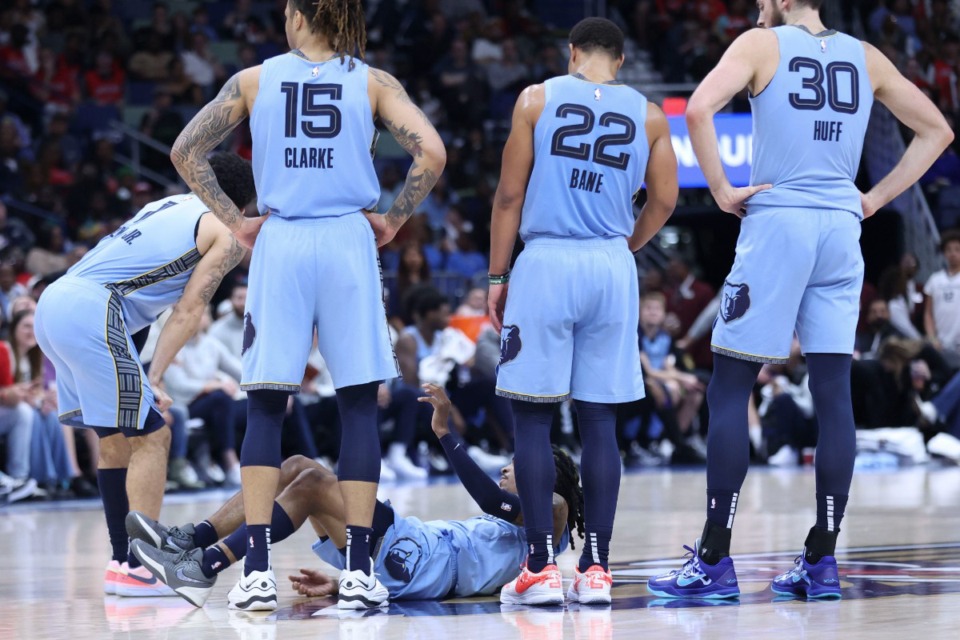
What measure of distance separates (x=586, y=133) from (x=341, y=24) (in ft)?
3.08

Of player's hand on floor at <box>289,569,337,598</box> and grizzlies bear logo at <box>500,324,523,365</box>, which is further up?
grizzlies bear logo at <box>500,324,523,365</box>

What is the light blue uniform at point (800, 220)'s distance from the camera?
5.20 meters

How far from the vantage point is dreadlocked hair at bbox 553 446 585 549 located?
5648mm

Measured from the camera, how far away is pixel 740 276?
17.3 ft

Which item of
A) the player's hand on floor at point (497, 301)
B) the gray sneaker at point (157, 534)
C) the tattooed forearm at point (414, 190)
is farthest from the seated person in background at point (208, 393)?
the tattooed forearm at point (414, 190)

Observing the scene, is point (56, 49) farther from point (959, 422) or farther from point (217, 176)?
point (217, 176)

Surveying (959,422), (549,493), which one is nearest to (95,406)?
(549,493)

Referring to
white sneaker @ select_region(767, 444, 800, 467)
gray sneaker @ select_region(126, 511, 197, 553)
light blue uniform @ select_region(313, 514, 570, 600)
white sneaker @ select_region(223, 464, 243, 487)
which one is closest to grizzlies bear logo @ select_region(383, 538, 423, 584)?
light blue uniform @ select_region(313, 514, 570, 600)

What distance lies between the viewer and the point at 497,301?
218 inches

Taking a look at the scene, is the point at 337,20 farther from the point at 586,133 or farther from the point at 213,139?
the point at 586,133

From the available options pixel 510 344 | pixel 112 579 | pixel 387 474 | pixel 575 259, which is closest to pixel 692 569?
pixel 510 344

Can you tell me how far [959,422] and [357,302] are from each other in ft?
30.8

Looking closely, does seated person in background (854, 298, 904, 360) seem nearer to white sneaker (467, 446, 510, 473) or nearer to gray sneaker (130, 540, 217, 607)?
white sneaker (467, 446, 510, 473)

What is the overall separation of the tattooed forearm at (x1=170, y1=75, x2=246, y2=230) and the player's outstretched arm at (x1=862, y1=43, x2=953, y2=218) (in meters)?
2.30
